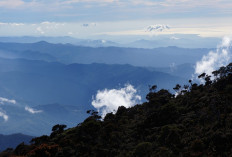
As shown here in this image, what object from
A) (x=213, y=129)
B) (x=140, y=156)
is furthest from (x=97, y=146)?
(x=213, y=129)

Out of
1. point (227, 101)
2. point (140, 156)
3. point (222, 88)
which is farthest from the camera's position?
point (222, 88)

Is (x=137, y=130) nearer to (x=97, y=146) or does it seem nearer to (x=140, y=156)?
(x=97, y=146)

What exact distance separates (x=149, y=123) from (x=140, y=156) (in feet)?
43.8

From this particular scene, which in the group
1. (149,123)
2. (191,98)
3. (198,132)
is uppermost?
(191,98)

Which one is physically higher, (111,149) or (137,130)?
(137,130)

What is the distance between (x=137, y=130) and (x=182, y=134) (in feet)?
33.3

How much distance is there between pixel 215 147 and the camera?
26.3m

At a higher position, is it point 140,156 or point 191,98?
point 191,98

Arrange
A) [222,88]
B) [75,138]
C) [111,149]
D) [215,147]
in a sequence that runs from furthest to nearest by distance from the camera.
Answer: [222,88] < [75,138] < [111,149] < [215,147]

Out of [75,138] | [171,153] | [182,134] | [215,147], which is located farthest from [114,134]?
[215,147]

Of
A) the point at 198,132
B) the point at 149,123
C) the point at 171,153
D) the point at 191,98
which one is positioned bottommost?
the point at 171,153

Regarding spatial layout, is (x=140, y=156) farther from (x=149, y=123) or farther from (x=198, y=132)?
(x=149, y=123)

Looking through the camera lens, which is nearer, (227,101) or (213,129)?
(213,129)

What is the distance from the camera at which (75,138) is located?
42156 millimetres
